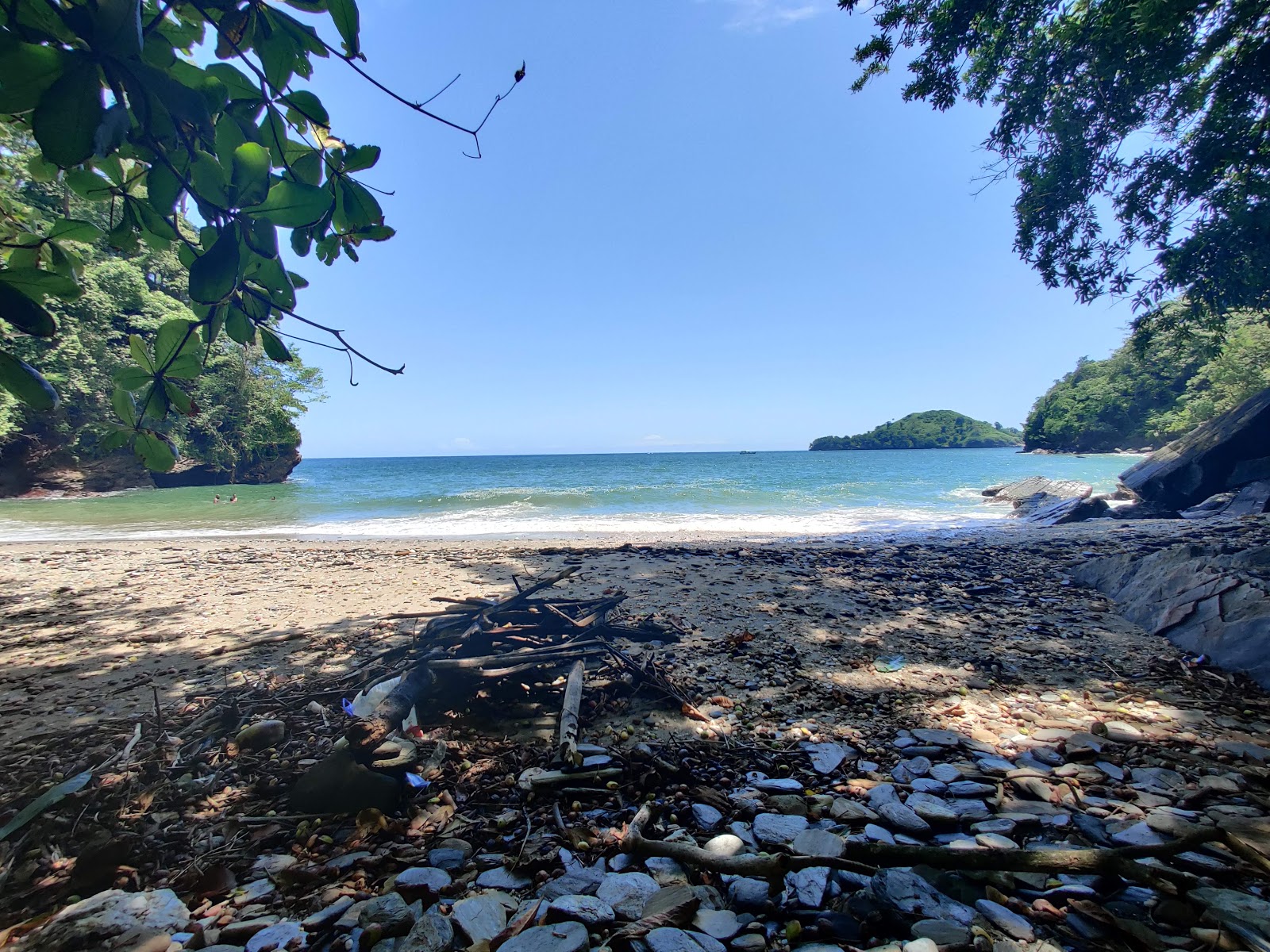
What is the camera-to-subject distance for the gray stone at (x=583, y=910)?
1.50 m

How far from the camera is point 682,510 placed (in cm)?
1844

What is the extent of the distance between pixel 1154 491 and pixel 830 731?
15916 mm

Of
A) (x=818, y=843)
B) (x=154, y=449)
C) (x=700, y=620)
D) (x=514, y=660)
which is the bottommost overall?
(x=700, y=620)

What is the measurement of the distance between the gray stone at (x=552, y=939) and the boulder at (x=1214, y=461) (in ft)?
57.6

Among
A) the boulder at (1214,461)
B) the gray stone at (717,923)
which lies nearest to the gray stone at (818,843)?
the gray stone at (717,923)

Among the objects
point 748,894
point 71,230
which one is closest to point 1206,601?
point 748,894

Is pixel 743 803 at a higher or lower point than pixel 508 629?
lower

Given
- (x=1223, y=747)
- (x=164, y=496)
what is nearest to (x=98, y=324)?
(x=164, y=496)

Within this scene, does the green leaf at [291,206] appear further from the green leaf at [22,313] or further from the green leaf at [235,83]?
the green leaf at [22,313]

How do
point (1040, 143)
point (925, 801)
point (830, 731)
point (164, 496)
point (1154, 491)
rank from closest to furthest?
point (925, 801), point (830, 731), point (1040, 143), point (1154, 491), point (164, 496)

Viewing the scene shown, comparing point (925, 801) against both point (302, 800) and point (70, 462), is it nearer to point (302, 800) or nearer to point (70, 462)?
point (302, 800)

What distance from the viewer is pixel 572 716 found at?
2762 mm

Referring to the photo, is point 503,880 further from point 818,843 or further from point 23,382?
point 23,382

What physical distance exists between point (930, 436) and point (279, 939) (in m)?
115
